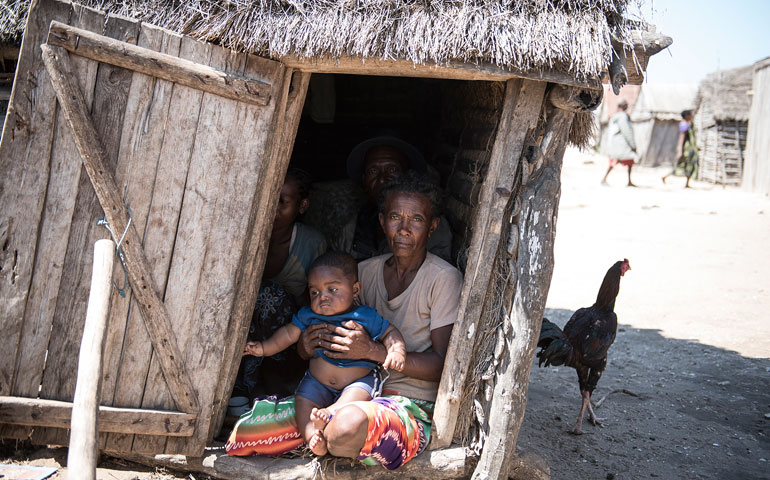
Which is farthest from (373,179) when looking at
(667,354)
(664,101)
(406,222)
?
(664,101)

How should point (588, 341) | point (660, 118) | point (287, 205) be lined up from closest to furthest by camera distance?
point (287, 205), point (588, 341), point (660, 118)

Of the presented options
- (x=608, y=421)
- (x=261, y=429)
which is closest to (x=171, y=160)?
(x=261, y=429)

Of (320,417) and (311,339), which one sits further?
(311,339)

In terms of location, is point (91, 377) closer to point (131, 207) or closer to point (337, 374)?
point (131, 207)

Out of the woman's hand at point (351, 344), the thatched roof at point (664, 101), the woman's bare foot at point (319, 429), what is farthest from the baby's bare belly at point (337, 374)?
the thatched roof at point (664, 101)

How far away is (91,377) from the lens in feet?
6.93

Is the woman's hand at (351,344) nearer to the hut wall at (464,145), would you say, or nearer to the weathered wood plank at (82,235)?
the hut wall at (464,145)

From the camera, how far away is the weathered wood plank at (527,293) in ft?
9.62

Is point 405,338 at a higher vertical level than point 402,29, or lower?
lower

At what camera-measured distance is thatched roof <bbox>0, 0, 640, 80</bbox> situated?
2.66 meters

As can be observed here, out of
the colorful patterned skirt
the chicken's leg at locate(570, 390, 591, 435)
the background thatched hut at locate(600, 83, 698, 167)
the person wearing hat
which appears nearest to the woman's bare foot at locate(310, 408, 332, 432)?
the colorful patterned skirt

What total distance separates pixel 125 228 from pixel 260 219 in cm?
62

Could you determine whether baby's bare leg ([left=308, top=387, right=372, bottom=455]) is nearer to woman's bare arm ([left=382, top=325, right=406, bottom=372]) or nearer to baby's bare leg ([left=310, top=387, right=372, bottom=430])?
baby's bare leg ([left=310, top=387, right=372, bottom=430])

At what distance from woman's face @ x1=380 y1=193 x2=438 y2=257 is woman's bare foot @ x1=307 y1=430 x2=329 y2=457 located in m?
1.01
